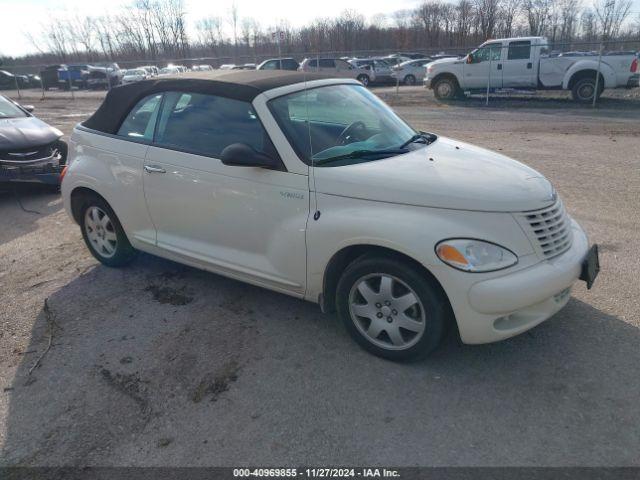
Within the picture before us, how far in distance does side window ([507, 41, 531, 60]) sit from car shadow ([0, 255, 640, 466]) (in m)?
16.3

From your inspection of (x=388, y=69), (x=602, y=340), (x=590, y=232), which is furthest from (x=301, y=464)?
(x=388, y=69)

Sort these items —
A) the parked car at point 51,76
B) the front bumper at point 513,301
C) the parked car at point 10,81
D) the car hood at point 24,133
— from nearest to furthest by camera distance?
the front bumper at point 513,301 → the car hood at point 24,133 → the parked car at point 51,76 → the parked car at point 10,81

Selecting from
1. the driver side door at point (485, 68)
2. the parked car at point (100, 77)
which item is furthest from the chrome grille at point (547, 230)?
the parked car at point (100, 77)

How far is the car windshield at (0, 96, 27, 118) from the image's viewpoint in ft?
27.1

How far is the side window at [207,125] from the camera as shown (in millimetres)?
3727

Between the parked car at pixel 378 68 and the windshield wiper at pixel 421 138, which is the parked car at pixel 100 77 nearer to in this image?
the parked car at pixel 378 68

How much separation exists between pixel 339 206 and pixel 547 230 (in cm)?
131

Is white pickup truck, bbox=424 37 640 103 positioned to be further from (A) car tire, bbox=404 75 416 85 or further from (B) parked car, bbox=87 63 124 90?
(B) parked car, bbox=87 63 124 90

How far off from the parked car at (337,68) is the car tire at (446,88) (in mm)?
7552

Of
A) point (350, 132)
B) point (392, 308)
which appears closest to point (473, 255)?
point (392, 308)

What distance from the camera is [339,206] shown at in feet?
10.8

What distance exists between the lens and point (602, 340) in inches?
135

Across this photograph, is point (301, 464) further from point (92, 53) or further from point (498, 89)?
point (92, 53)

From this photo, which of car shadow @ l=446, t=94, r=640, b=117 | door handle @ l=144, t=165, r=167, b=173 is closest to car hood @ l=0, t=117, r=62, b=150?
door handle @ l=144, t=165, r=167, b=173
